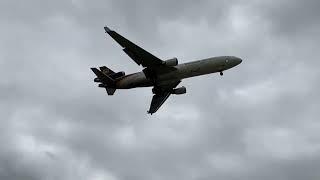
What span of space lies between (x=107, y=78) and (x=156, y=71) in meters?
10.5

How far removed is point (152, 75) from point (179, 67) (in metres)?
5.44

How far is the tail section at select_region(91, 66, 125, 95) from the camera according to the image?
5817 inches

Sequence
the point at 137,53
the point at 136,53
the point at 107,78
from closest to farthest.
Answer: the point at 137,53
the point at 136,53
the point at 107,78

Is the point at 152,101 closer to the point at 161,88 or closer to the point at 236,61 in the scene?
the point at 161,88

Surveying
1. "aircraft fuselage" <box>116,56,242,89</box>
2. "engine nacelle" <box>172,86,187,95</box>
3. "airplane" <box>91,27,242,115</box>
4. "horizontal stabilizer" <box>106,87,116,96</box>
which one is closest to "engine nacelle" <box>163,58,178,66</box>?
"airplane" <box>91,27,242,115</box>

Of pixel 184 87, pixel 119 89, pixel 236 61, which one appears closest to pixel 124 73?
pixel 119 89

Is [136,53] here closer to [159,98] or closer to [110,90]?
[110,90]

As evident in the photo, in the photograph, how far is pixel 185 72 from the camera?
14362cm

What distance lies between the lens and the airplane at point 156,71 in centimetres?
14112

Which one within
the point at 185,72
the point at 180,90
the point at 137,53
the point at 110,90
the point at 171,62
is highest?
the point at 137,53

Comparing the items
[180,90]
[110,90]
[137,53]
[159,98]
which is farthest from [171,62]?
[110,90]

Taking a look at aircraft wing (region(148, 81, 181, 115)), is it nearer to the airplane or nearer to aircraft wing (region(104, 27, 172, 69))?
the airplane

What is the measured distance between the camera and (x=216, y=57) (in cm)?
14588

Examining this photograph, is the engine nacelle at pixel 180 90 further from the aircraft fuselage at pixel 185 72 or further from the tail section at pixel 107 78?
the tail section at pixel 107 78
